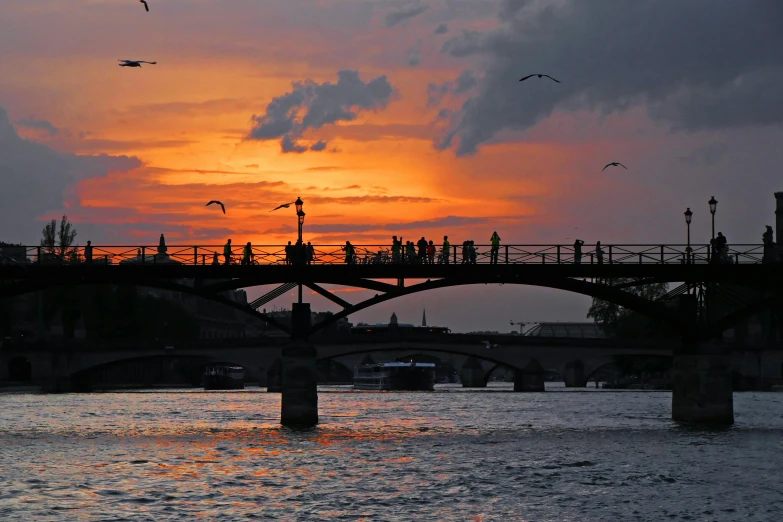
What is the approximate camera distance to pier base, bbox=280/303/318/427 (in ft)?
222

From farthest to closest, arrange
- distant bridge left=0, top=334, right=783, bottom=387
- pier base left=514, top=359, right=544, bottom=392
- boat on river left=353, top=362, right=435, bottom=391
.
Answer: boat on river left=353, top=362, right=435, bottom=391
pier base left=514, top=359, right=544, bottom=392
distant bridge left=0, top=334, right=783, bottom=387

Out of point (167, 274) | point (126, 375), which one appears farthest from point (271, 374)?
point (167, 274)

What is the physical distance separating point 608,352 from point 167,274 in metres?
88.9

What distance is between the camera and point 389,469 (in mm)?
49406

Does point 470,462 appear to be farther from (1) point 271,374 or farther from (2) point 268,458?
(1) point 271,374

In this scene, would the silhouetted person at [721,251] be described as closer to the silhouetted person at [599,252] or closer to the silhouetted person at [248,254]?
the silhouetted person at [599,252]

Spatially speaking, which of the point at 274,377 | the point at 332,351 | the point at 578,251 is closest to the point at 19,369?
the point at 274,377

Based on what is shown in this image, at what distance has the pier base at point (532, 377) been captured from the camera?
161750 mm

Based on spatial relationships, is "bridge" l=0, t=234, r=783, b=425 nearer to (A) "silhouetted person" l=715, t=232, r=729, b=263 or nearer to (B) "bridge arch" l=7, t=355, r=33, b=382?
(A) "silhouetted person" l=715, t=232, r=729, b=263

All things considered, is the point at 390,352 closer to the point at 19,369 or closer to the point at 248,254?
the point at 19,369

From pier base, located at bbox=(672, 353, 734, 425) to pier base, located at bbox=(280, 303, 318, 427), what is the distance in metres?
21.2

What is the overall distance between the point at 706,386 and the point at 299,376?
23185mm

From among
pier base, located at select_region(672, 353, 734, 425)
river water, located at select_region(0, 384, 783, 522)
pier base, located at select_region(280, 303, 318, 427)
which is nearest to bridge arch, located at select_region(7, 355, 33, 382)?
river water, located at select_region(0, 384, 783, 522)

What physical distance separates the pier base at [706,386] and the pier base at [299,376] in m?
21.2
